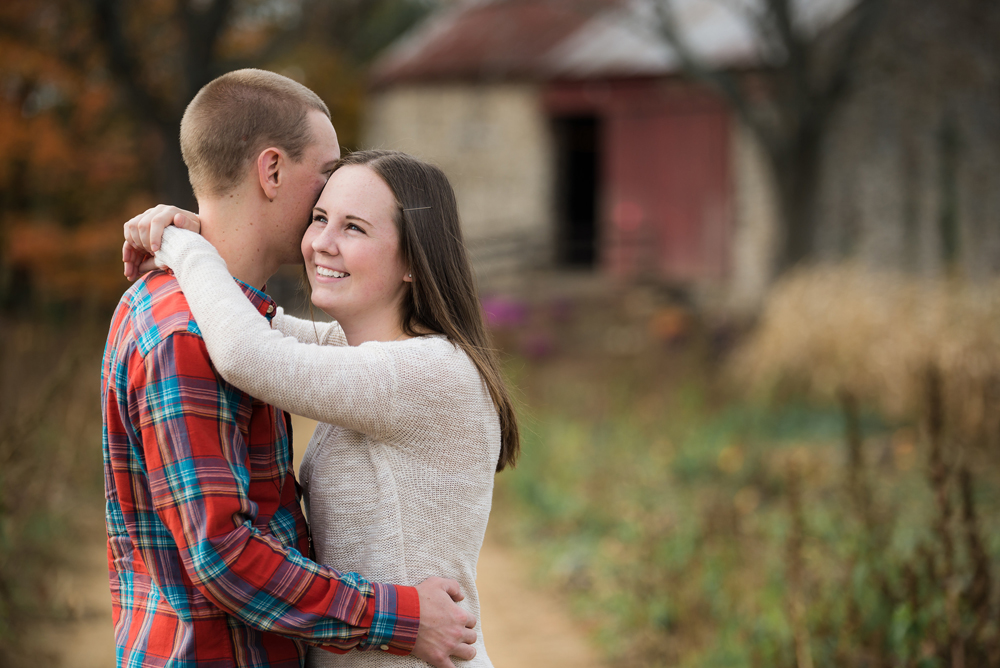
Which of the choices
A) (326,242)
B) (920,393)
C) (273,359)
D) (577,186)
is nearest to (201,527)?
(273,359)

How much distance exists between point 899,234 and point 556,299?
17.5ft

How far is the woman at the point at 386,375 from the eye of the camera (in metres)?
1.71

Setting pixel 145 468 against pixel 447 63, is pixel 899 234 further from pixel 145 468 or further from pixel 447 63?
pixel 145 468

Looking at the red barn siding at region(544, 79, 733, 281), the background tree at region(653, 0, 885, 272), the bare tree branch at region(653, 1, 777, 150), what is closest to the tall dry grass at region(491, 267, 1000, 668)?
the background tree at region(653, 0, 885, 272)

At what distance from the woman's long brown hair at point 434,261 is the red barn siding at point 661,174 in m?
14.5

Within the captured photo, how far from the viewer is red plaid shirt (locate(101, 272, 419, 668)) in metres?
1.60

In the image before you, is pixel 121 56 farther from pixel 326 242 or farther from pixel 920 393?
pixel 326 242

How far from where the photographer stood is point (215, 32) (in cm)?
993

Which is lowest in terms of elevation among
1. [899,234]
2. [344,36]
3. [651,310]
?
[651,310]

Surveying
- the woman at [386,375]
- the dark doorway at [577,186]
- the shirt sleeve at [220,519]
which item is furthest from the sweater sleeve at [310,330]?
the dark doorway at [577,186]

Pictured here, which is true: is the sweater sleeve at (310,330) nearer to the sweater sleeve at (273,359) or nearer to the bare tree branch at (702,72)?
the sweater sleeve at (273,359)

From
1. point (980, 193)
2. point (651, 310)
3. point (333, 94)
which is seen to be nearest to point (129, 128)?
point (333, 94)

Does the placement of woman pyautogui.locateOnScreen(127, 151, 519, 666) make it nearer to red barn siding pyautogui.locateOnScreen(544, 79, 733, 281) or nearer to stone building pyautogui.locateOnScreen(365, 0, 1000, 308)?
stone building pyautogui.locateOnScreen(365, 0, 1000, 308)

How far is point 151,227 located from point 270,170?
0.25 meters
